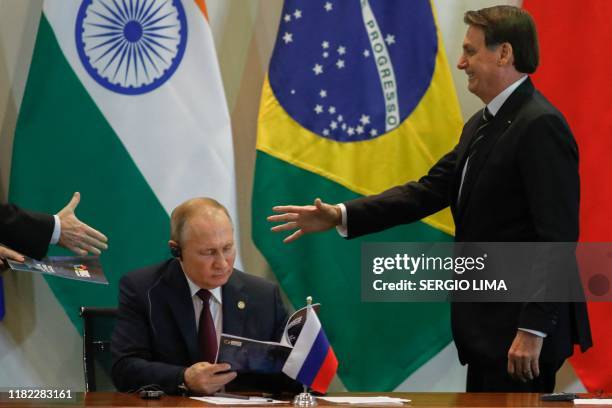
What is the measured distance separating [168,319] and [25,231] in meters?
0.63

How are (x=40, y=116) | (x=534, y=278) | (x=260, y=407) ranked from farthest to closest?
(x=40, y=116) → (x=534, y=278) → (x=260, y=407)

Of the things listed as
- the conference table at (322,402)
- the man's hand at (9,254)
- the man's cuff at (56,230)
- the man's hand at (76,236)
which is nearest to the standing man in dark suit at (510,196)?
the conference table at (322,402)

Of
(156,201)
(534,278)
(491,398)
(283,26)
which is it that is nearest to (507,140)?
(534,278)

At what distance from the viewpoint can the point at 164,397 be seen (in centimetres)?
302

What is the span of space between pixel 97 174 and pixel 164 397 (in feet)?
5.82

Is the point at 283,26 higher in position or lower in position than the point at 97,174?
higher

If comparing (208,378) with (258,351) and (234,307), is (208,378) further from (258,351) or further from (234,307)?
(234,307)

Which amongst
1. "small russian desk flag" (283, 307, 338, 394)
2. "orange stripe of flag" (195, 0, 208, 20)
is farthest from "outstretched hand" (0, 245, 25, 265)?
"orange stripe of flag" (195, 0, 208, 20)

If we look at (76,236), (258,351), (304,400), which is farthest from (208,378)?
(76,236)

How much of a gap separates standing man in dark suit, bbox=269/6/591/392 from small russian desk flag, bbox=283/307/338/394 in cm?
75

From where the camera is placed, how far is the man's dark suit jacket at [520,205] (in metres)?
3.42

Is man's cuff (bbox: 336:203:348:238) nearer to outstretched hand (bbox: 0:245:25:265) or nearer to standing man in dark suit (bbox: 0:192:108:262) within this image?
standing man in dark suit (bbox: 0:192:108:262)

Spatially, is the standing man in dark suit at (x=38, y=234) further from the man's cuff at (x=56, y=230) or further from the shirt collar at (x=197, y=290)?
the shirt collar at (x=197, y=290)

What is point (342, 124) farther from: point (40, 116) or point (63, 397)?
point (63, 397)
